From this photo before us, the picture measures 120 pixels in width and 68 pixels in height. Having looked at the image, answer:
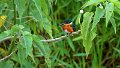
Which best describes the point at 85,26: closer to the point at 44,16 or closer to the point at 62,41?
the point at 44,16

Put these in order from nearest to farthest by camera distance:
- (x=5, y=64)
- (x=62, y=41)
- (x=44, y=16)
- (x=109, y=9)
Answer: (x=109, y=9) → (x=44, y=16) → (x=5, y=64) → (x=62, y=41)

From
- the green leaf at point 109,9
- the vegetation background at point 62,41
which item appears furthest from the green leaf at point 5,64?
the green leaf at point 109,9

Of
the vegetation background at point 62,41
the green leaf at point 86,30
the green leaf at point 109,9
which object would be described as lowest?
the vegetation background at point 62,41

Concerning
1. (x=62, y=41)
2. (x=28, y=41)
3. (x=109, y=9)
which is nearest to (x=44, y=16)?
(x=28, y=41)

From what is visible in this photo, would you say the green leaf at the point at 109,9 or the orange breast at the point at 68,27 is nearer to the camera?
the green leaf at the point at 109,9

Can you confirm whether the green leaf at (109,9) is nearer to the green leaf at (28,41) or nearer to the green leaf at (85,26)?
the green leaf at (85,26)

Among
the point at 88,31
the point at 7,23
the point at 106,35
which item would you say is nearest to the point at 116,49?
the point at 106,35

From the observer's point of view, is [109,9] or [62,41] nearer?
[109,9]

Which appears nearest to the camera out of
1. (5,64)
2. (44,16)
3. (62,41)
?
(44,16)

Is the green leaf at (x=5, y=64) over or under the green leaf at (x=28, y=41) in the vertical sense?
under

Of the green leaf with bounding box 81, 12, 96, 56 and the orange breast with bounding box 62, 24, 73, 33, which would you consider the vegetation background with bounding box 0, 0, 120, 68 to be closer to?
the orange breast with bounding box 62, 24, 73, 33

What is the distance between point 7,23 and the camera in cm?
158

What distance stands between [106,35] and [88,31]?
1027 mm

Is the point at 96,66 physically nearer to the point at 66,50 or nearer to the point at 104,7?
the point at 66,50
